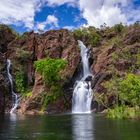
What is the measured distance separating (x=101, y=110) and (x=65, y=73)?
21640mm

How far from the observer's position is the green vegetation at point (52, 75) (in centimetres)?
13006

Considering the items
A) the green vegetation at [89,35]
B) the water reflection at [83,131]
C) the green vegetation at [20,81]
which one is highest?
the green vegetation at [89,35]

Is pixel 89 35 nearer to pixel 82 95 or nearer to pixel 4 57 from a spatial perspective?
Answer: pixel 4 57

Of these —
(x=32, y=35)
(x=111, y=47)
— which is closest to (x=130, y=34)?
(x=111, y=47)

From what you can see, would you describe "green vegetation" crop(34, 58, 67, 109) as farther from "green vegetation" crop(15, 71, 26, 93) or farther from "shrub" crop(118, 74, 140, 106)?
"shrub" crop(118, 74, 140, 106)

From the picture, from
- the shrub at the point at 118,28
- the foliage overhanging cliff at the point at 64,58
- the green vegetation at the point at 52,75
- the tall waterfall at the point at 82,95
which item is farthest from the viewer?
the shrub at the point at 118,28

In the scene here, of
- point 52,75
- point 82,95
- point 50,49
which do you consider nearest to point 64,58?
point 50,49

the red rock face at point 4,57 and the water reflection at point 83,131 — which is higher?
the red rock face at point 4,57

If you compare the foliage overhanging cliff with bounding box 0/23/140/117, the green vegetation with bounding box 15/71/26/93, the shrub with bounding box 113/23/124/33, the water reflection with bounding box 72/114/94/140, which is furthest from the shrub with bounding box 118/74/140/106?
the shrub with bounding box 113/23/124/33

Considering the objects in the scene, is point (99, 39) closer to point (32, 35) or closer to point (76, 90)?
point (32, 35)

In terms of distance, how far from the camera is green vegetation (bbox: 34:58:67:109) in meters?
130

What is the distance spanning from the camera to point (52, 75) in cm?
13125

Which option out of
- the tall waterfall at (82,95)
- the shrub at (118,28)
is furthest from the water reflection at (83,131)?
the shrub at (118,28)

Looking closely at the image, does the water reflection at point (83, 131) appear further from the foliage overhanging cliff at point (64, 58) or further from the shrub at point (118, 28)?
the shrub at point (118, 28)
